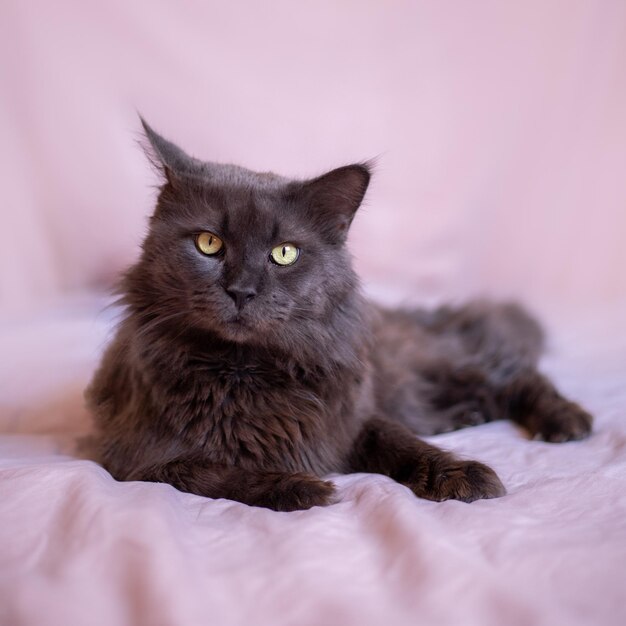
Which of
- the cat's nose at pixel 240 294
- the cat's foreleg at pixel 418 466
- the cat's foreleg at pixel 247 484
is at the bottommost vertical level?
the cat's foreleg at pixel 247 484

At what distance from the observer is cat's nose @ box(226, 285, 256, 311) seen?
1.69 m

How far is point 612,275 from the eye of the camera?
154 inches

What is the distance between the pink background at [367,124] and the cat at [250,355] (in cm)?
115

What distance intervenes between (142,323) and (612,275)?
9.85 feet

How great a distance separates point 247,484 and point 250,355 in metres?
0.35

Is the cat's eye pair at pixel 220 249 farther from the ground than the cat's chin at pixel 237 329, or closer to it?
farther from the ground

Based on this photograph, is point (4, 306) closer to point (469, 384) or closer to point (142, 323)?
point (142, 323)

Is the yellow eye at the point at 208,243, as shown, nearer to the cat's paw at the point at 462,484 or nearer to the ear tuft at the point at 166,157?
the ear tuft at the point at 166,157

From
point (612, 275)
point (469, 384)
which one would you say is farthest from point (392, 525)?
point (612, 275)

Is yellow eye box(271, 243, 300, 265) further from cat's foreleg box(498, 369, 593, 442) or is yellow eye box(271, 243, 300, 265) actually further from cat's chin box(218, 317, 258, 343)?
cat's foreleg box(498, 369, 593, 442)

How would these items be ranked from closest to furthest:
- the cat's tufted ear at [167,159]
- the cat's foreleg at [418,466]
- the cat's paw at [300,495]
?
the cat's paw at [300,495]
the cat's foreleg at [418,466]
the cat's tufted ear at [167,159]

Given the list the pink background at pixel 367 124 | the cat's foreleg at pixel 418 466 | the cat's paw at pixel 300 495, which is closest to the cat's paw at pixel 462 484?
the cat's foreleg at pixel 418 466

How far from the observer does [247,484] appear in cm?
173

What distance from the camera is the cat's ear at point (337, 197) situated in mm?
1883
